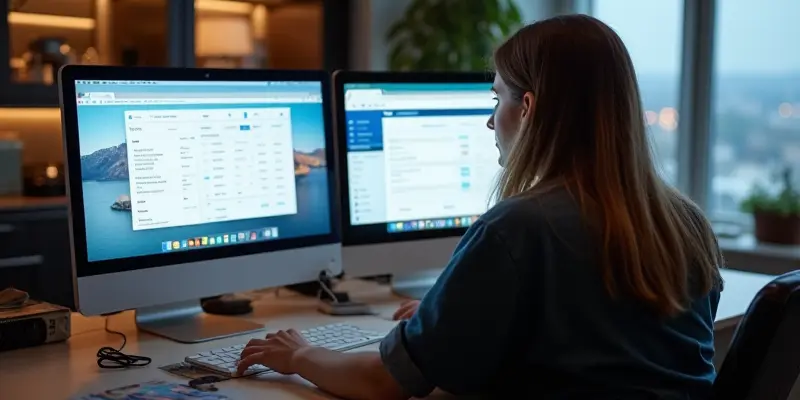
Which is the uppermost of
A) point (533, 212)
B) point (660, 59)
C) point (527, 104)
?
point (660, 59)

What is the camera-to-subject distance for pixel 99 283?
1548mm

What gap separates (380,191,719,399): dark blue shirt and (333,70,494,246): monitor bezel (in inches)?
29.6

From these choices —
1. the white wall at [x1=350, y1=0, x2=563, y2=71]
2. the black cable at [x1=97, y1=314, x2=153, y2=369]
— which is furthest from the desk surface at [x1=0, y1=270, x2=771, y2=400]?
the white wall at [x1=350, y1=0, x2=563, y2=71]

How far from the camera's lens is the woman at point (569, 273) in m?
1.16

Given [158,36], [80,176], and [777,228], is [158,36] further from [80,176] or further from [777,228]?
[777,228]

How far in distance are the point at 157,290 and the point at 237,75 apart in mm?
421

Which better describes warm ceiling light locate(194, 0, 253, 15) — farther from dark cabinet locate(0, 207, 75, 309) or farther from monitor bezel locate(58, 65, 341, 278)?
monitor bezel locate(58, 65, 341, 278)

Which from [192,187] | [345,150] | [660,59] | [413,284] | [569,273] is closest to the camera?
[569,273]

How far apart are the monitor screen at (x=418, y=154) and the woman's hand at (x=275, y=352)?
1.76ft

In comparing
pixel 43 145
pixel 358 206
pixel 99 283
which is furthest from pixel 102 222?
pixel 43 145

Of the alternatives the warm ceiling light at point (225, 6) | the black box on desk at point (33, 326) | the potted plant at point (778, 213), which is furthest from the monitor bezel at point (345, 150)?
the warm ceiling light at point (225, 6)

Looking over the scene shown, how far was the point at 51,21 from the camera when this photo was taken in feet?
11.6

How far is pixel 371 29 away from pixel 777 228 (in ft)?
6.07

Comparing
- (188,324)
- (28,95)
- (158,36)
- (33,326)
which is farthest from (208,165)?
(158,36)
